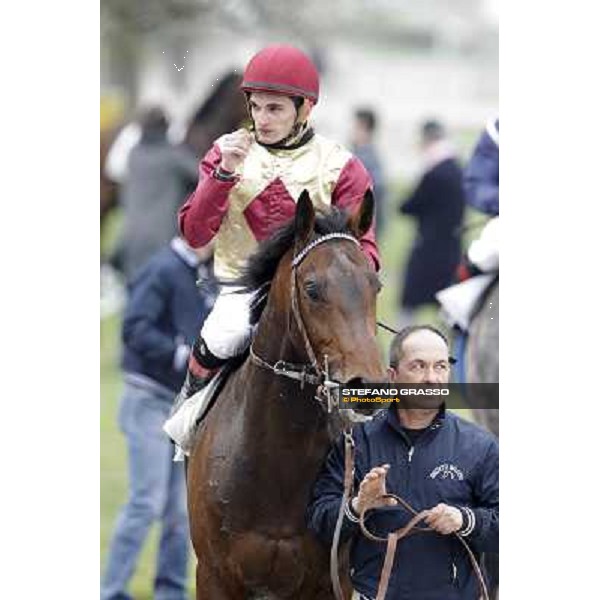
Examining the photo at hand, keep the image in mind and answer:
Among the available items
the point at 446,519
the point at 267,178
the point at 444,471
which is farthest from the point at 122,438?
the point at 446,519

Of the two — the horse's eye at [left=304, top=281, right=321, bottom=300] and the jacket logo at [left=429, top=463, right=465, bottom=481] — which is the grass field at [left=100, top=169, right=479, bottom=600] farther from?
the horse's eye at [left=304, top=281, right=321, bottom=300]

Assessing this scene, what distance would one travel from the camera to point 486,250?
696 centimetres

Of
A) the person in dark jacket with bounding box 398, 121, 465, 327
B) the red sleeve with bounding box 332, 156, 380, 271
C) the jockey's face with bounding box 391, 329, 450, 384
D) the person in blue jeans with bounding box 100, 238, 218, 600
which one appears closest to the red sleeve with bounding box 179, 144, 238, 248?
the red sleeve with bounding box 332, 156, 380, 271

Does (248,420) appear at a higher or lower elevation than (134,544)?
higher

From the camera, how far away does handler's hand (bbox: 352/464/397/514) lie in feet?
17.5

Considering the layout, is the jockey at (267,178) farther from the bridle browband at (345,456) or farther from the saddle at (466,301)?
the saddle at (466,301)

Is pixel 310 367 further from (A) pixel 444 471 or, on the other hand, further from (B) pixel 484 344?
(B) pixel 484 344

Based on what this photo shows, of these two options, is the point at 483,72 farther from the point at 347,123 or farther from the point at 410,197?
the point at 410,197

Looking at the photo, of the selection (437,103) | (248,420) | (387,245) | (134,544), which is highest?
(437,103)

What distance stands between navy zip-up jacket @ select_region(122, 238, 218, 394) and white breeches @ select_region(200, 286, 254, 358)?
4.32 feet

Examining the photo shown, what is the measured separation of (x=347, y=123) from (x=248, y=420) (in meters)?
1.23
